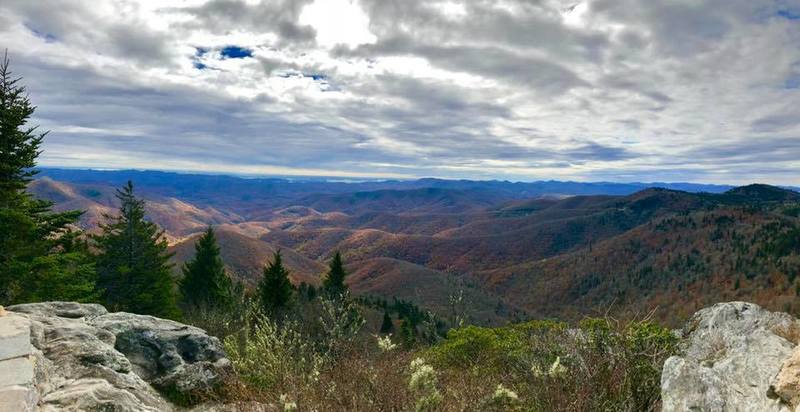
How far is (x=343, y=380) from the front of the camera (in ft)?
24.2

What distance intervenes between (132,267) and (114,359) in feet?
82.1

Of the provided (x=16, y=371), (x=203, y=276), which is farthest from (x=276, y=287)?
(x=16, y=371)

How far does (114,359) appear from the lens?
9680 millimetres

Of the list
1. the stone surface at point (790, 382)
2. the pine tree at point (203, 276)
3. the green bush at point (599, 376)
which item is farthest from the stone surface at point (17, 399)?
the pine tree at point (203, 276)

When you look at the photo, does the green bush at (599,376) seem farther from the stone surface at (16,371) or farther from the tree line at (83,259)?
the tree line at (83,259)

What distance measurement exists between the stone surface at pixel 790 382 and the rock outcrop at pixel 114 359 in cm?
1162

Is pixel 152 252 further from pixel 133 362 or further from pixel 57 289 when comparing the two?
pixel 133 362

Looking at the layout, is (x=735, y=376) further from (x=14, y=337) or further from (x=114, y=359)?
(x=14, y=337)

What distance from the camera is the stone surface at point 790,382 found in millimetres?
6435

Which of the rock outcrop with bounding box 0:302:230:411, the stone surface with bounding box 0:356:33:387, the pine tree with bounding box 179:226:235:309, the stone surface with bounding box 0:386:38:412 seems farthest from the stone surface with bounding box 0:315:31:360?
the pine tree with bounding box 179:226:235:309

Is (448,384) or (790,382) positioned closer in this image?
(790,382)

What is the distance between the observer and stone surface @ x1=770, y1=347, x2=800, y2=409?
643 cm

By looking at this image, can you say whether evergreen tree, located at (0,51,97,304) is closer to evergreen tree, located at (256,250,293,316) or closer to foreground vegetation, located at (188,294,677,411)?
foreground vegetation, located at (188,294,677,411)

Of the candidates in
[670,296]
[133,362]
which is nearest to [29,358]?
[133,362]
